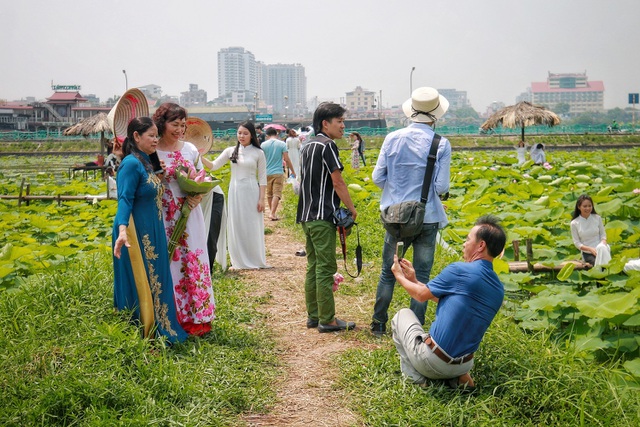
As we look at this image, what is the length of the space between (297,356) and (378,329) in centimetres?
62

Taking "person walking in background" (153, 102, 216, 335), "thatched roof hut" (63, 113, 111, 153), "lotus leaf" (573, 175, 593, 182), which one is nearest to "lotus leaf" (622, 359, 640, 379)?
"person walking in background" (153, 102, 216, 335)

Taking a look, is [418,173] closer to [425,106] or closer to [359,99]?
[425,106]

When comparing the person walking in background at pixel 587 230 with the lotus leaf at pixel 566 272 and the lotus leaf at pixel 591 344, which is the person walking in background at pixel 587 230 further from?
the lotus leaf at pixel 591 344

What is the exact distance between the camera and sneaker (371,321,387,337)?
470 cm

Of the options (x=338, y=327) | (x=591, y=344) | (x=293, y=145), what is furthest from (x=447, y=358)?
(x=293, y=145)

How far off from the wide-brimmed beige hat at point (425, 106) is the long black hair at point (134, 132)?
1.66m

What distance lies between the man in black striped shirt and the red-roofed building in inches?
6106

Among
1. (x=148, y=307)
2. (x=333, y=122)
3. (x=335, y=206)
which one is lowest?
(x=148, y=307)

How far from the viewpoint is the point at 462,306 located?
344 cm

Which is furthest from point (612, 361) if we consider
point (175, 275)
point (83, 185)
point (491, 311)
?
point (83, 185)

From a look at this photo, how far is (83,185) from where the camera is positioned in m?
14.9

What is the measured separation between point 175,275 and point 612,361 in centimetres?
275

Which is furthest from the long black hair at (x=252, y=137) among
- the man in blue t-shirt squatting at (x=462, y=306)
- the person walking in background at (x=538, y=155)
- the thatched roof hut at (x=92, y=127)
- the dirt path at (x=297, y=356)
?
the thatched roof hut at (x=92, y=127)

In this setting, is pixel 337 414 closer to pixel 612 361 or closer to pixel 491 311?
pixel 491 311
